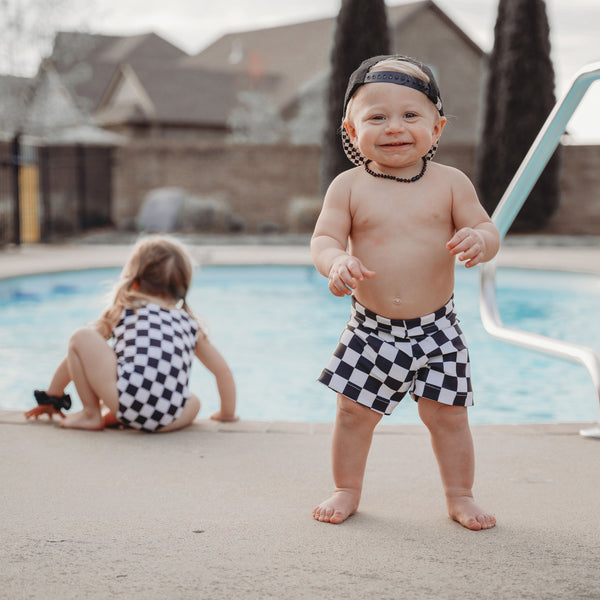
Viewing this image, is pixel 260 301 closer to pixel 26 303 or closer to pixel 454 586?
pixel 26 303

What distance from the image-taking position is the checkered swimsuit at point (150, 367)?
10.4 feet

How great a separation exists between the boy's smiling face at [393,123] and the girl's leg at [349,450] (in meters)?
0.68

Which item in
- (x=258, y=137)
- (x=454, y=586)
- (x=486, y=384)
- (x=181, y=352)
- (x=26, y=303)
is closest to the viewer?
(x=454, y=586)

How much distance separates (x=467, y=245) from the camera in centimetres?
208

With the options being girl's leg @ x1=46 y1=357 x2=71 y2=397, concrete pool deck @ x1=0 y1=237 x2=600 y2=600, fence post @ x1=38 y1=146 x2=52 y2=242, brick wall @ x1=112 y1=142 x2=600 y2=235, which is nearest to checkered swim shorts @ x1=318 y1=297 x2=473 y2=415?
concrete pool deck @ x1=0 y1=237 x2=600 y2=600

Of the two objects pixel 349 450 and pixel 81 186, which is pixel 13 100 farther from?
pixel 349 450

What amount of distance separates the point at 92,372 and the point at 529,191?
1.94m

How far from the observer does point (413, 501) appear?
8.04 feet

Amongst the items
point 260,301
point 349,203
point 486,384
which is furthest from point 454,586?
point 260,301

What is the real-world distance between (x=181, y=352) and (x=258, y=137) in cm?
2588

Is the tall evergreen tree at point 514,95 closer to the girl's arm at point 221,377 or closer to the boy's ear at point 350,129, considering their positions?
the girl's arm at point 221,377

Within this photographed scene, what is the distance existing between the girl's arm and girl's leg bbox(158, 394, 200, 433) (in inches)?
4.7

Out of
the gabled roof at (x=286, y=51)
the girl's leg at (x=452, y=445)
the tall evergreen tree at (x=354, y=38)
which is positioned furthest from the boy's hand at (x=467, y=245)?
the gabled roof at (x=286, y=51)

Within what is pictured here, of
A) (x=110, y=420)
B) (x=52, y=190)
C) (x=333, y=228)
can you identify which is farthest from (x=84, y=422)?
(x=52, y=190)
